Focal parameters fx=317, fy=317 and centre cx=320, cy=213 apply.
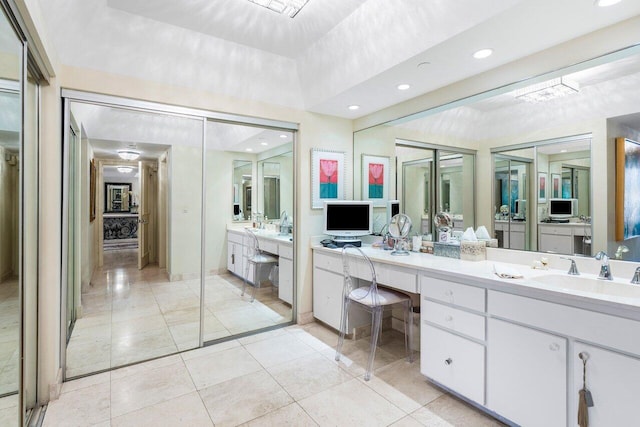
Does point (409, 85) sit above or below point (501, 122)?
above

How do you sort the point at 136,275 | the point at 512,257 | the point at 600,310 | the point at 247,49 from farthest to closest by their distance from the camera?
the point at 136,275 → the point at 247,49 → the point at 512,257 → the point at 600,310

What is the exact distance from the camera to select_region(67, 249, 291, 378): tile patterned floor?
276 cm

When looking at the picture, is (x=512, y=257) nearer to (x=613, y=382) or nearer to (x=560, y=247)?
(x=560, y=247)

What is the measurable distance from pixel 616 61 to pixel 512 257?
4.47 ft

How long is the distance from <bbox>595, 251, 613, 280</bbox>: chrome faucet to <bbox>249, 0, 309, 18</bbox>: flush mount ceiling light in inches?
98.5

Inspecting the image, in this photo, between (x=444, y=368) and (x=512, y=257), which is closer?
(x=444, y=368)

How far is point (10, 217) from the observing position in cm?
146

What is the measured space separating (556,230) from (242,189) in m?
3.94

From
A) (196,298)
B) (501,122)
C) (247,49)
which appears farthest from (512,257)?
(196,298)

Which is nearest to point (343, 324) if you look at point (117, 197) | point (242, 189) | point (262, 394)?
point (262, 394)

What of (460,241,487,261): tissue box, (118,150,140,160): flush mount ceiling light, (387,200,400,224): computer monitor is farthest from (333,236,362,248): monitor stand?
(118,150,140,160): flush mount ceiling light

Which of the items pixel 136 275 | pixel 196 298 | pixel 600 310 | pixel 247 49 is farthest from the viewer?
pixel 136 275

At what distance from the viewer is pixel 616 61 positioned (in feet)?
6.09

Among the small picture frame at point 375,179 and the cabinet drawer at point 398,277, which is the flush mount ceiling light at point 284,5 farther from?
the cabinet drawer at point 398,277
